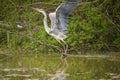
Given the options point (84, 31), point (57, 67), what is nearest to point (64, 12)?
point (57, 67)

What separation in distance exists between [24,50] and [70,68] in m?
3.31

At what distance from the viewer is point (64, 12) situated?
742cm

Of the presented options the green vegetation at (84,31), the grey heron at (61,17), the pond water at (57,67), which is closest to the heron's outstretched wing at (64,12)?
the grey heron at (61,17)

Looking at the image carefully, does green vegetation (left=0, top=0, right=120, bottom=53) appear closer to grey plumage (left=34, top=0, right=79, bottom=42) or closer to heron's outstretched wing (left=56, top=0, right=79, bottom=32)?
grey plumage (left=34, top=0, right=79, bottom=42)

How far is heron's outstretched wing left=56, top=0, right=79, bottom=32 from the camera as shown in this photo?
7.21 metres

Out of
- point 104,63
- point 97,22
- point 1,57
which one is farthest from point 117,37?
point 1,57

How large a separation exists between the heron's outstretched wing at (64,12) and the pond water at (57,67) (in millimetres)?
1024

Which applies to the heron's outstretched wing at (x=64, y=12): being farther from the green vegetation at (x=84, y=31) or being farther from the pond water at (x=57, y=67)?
the green vegetation at (x=84, y=31)

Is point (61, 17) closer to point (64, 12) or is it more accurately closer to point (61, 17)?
point (61, 17)

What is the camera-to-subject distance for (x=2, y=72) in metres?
8.75

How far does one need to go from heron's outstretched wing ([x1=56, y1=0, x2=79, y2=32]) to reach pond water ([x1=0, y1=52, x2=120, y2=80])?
102 centimetres

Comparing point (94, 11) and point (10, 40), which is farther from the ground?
point (94, 11)

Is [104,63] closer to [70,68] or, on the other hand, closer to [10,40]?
[70,68]

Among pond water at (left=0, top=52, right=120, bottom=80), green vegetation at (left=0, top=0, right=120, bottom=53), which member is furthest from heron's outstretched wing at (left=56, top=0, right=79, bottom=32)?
green vegetation at (left=0, top=0, right=120, bottom=53)
